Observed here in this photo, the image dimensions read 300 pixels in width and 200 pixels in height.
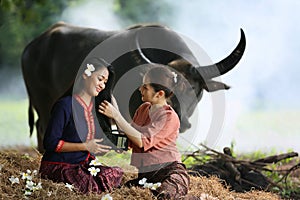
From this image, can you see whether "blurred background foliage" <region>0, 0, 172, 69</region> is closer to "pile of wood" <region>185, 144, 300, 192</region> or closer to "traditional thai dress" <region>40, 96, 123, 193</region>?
"pile of wood" <region>185, 144, 300, 192</region>

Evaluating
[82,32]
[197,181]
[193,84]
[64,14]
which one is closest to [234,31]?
[64,14]

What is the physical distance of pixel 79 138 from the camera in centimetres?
364

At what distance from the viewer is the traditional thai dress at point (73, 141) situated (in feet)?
11.8

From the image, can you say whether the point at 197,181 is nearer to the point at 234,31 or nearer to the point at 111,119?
the point at 111,119

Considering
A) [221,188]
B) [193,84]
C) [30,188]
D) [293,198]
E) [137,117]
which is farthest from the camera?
[193,84]

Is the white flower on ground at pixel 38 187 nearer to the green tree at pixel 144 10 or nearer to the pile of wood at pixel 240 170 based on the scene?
the pile of wood at pixel 240 170

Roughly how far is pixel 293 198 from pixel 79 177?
106 inches

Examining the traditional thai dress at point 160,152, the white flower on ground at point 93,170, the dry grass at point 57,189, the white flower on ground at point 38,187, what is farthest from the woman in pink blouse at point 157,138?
the white flower on ground at point 38,187

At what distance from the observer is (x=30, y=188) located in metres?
3.46

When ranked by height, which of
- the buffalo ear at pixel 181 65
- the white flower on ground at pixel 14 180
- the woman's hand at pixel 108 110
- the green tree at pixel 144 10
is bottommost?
the white flower on ground at pixel 14 180

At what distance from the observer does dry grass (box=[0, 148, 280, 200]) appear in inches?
135

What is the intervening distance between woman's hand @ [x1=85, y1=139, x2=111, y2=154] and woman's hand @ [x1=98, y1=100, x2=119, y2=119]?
18 cm

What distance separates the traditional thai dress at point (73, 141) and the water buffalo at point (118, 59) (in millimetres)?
1470

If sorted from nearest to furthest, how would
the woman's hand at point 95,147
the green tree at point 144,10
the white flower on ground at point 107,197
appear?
the white flower on ground at point 107,197 → the woman's hand at point 95,147 → the green tree at point 144,10
